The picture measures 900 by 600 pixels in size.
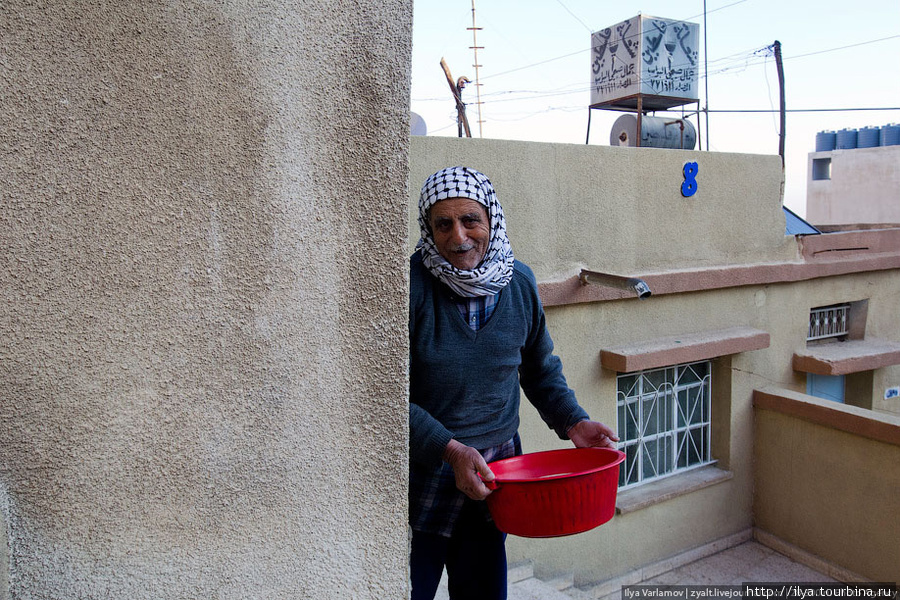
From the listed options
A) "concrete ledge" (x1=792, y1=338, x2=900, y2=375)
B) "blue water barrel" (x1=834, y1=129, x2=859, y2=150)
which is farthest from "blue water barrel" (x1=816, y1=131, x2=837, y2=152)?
"concrete ledge" (x1=792, y1=338, x2=900, y2=375)

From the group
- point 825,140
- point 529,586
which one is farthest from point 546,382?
point 825,140

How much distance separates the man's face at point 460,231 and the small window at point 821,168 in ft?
83.0

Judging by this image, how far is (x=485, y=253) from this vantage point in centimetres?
182

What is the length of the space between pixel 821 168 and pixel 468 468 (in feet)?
84.5

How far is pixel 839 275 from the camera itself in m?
5.92

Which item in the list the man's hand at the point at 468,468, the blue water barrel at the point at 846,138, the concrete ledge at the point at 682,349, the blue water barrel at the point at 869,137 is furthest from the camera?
the blue water barrel at the point at 846,138

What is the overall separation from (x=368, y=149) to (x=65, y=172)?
1.59 ft

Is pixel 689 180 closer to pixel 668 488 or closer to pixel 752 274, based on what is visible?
pixel 752 274

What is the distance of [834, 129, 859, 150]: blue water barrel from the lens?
25250 millimetres

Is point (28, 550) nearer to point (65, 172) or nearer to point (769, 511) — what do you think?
point (65, 172)

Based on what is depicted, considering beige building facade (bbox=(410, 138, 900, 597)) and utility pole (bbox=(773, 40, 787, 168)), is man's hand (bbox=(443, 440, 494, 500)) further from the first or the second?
utility pole (bbox=(773, 40, 787, 168))

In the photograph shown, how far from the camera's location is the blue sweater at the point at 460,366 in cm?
169

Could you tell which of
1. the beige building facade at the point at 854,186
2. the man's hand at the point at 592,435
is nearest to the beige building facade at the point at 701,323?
the man's hand at the point at 592,435

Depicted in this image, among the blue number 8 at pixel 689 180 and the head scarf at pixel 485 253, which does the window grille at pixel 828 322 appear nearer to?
the blue number 8 at pixel 689 180
